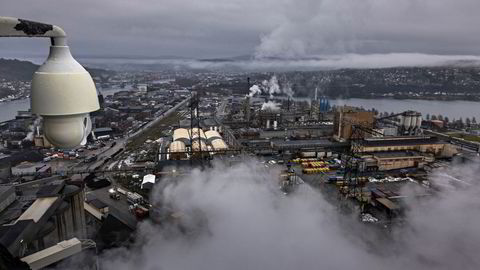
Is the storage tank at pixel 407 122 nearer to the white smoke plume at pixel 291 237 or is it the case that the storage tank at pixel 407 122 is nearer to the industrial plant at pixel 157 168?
the industrial plant at pixel 157 168

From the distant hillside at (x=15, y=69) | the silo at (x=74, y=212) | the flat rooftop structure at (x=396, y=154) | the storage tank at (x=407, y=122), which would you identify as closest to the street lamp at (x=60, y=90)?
the silo at (x=74, y=212)

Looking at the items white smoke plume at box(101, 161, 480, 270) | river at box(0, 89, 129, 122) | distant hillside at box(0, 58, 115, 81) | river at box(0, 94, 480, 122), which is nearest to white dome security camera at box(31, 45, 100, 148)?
white smoke plume at box(101, 161, 480, 270)

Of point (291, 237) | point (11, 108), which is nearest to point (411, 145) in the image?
point (291, 237)

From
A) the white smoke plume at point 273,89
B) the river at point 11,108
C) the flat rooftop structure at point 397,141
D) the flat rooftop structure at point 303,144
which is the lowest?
the river at point 11,108

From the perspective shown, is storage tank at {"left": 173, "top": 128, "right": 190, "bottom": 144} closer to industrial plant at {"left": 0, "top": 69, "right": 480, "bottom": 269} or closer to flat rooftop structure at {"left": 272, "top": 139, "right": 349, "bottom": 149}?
industrial plant at {"left": 0, "top": 69, "right": 480, "bottom": 269}

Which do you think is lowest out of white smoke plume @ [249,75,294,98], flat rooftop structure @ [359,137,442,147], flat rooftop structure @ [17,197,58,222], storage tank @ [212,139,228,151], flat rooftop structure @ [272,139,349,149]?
flat rooftop structure @ [272,139,349,149]

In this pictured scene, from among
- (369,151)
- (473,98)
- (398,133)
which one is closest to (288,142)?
(369,151)

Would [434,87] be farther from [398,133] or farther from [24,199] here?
[24,199]
